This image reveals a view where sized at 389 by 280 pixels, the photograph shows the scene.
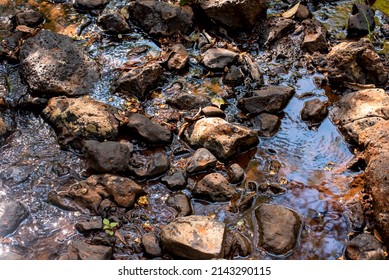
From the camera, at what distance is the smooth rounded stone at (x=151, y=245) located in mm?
4288

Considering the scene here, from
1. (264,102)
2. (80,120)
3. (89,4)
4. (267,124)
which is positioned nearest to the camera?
(80,120)

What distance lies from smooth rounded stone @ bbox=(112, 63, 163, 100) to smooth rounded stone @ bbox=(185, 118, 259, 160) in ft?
3.42

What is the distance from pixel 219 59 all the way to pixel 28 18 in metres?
3.04

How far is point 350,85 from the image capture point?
20.0ft

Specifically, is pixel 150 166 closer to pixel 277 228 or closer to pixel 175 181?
pixel 175 181

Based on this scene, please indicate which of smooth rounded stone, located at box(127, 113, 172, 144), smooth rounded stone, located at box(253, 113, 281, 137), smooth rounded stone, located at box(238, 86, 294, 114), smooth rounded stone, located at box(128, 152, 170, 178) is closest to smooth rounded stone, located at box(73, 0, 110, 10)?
smooth rounded stone, located at box(127, 113, 172, 144)

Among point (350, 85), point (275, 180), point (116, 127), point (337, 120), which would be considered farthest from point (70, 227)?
point (350, 85)

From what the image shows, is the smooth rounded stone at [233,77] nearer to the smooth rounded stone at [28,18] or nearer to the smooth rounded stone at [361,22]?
the smooth rounded stone at [361,22]

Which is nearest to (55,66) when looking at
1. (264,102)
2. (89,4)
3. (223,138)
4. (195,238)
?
(89,4)

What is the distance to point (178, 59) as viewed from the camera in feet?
20.8

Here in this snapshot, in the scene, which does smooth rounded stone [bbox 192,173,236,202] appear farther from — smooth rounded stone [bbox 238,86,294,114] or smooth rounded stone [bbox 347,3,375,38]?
Result: smooth rounded stone [bbox 347,3,375,38]

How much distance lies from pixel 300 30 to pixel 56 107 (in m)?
3.80

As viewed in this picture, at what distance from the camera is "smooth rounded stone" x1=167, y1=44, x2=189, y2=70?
6320 millimetres

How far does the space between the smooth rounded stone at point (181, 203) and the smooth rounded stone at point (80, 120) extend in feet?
3.69
